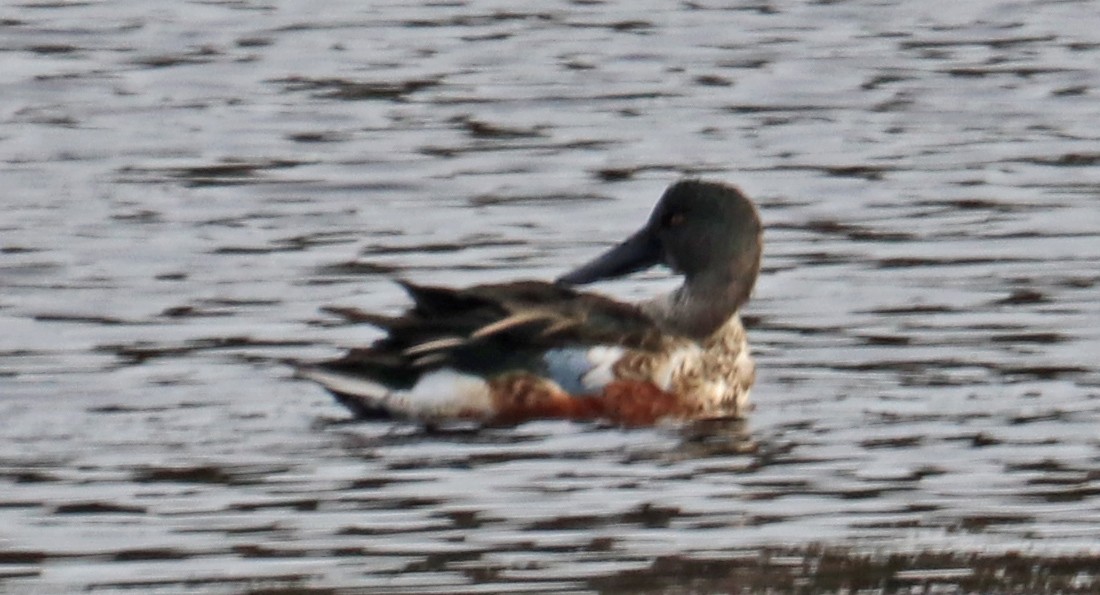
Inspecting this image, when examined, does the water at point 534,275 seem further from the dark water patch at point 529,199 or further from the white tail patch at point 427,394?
the white tail patch at point 427,394

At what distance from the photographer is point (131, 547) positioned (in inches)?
316

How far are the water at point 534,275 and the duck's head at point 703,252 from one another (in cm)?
41

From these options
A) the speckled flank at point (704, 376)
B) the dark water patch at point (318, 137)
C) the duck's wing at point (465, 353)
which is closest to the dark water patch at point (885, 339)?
the speckled flank at point (704, 376)

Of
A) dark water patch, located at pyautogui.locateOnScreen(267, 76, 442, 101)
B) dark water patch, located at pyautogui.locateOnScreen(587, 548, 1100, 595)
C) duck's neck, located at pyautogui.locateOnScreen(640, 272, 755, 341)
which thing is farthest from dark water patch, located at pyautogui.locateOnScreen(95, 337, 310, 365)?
dark water patch, located at pyautogui.locateOnScreen(267, 76, 442, 101)

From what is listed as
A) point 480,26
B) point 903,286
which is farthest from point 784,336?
point 480,26

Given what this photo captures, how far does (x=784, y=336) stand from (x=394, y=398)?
2023mm

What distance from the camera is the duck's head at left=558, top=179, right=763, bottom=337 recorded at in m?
10.8

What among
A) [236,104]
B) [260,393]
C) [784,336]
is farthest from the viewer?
[236,104]

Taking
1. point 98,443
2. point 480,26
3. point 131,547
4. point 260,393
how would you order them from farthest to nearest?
1. point 480,26
2. point 260,393
3. point 98,443
4. point 131,547

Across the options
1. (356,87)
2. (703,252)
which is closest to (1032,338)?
(703,252)

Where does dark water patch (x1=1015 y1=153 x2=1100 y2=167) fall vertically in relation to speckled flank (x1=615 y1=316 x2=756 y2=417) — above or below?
below

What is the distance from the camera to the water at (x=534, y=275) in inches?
319

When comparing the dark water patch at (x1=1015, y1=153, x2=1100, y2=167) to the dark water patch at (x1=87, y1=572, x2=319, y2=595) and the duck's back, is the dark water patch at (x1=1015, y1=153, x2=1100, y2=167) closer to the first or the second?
the duck's back

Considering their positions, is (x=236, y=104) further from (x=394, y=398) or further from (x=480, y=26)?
(x=394, y=398)
